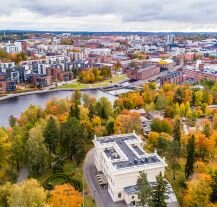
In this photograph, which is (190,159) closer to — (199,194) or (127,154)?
(199,194)

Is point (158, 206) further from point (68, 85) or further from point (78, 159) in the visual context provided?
point (68, 85)

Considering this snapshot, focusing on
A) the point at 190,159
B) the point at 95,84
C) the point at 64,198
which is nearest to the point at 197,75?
the point at 95,84

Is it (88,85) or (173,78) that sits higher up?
(173,78)

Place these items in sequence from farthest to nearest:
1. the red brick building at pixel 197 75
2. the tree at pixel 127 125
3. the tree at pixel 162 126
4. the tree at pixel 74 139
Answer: the red brick building at pixel 197 75, the tree at pixel 127 125, the tree at pixel 162 126, the tree at pixel 74 139

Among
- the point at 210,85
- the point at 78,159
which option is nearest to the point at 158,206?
the point at 78,159

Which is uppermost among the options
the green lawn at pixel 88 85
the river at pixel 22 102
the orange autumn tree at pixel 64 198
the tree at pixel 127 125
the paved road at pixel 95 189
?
the tree at pixel 127 125

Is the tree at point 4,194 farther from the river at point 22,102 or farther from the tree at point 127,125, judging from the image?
the river at point 22,102

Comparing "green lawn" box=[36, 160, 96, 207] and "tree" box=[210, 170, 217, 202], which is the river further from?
"tree" box=[210, 170, 217, 202]

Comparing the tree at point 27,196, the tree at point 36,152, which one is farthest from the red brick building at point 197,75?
the tree at point 27,196
